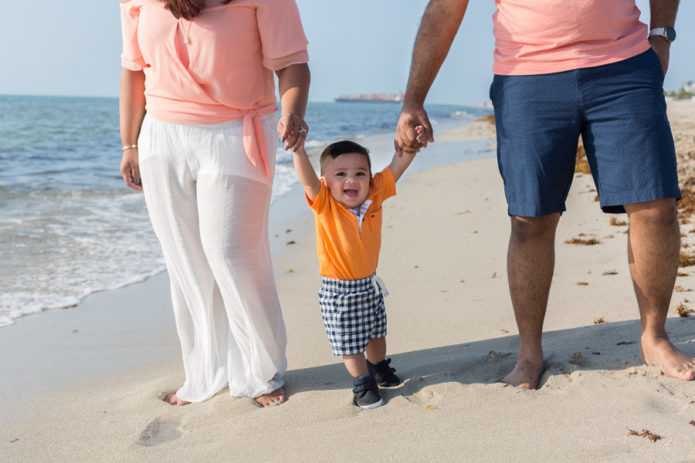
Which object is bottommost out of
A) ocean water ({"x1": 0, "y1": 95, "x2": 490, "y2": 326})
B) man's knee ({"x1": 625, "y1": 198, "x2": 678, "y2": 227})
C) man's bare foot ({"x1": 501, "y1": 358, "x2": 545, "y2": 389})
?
ocean water ({"x1": 0, "y1": 95, "x2": 490, "y2": 326})

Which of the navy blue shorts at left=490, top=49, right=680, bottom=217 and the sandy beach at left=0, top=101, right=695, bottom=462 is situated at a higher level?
the navy blue shorts at left=490, top=49, right=680, bottom=217

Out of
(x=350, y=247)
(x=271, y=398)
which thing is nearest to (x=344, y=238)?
(x=350, y=247)

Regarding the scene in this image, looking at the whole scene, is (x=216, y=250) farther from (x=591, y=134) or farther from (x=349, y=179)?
(x=591, y=134)

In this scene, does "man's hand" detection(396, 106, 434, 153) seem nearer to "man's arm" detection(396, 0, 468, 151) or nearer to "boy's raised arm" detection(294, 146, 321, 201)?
"man's arm" detection(396, 0, 468, 151)

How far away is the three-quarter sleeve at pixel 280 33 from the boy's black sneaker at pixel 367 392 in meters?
1.28

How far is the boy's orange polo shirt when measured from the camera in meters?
2.72

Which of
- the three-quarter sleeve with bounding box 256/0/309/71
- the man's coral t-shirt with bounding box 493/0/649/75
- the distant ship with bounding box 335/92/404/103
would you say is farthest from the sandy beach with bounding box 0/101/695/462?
the distant ship with bounding box 335/92/404/103

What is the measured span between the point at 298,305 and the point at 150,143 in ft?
6.07

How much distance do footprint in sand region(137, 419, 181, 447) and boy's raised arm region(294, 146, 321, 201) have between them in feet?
3.51

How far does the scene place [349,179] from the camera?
107 inches

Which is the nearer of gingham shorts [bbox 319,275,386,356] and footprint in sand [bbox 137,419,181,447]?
footprint in sand [bbox 137,419,181,447]

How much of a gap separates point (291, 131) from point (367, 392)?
105cm

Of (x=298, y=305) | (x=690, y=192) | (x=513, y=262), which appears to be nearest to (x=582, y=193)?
(x=690, y=192)

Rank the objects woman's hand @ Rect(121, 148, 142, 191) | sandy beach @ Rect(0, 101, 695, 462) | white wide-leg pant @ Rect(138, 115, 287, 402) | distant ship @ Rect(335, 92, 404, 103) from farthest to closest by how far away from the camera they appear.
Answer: distant ship @ Rect(335, 92, 404, 103) → woman's hand @ Rect(121, 148, 142, 191) → white wide-leg pant @ Rect(138, 115, 287, 402) → sandy beach @ Rect(0, 101, 695, 462)
